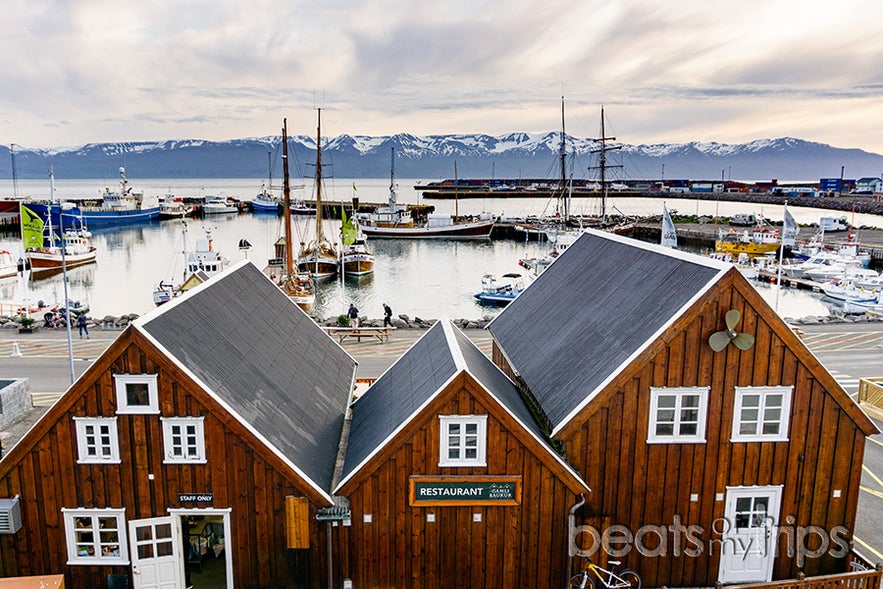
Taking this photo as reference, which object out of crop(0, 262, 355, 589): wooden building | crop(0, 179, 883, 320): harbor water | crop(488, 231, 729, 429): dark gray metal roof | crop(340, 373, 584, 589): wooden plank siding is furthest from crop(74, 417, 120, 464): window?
crop(0, 179, 883, 320): harbor water

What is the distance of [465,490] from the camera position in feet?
40.3

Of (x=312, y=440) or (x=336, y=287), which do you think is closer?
(x=312, y=440)

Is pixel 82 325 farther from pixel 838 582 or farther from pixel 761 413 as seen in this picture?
pixel 838 582

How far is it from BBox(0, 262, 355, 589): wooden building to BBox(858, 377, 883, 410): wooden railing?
22043 millimetres

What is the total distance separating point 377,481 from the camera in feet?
40.2

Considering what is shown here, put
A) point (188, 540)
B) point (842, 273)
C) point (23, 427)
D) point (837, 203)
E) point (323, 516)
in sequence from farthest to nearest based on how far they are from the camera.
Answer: point (837, 203)
point (842, 273)
point (23, 427)
point (188, 540)
point (323, 516)

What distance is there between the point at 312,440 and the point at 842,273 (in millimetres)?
69787

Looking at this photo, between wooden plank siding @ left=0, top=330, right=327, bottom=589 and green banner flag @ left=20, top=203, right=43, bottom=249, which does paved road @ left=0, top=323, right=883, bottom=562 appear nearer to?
green banner flag @ left=20, top=203, right=43, bottom=249

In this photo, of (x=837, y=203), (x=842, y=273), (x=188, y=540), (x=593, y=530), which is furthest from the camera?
(x=837, y=203)

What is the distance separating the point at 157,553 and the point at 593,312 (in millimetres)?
11522

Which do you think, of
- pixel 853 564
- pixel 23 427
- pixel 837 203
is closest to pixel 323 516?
pixel 853 564

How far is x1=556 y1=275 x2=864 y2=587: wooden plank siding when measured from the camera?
12719mm

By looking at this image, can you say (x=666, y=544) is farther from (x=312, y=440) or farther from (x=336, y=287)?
(x=336, y=287)

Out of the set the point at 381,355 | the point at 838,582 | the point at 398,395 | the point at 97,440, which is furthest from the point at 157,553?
the point at 381,355
